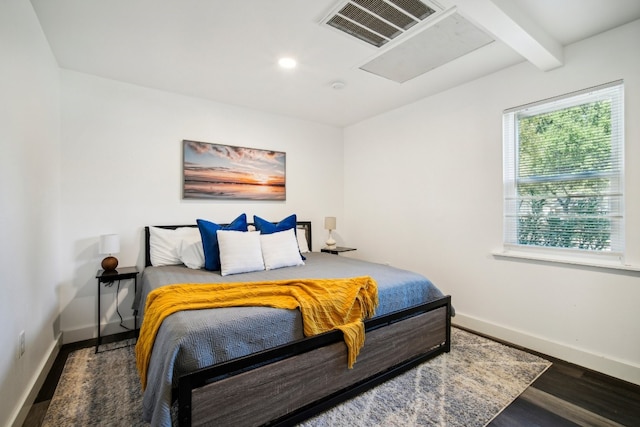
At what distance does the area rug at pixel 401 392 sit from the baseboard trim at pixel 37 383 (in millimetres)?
108

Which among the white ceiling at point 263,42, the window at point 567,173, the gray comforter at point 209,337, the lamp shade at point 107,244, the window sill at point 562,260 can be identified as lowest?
the gray comforter at point 209,337

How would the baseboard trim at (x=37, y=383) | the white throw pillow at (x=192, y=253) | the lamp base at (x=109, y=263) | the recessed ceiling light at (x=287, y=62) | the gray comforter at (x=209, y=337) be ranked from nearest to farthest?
the gray comforter at (x=209, y=337), the baseboard trim at (x=37, y=383), the recessed ceiling light at (x=287, y=62), the lamp base at (x=109, y=263), the white throw pillow at (x=192, y=253)

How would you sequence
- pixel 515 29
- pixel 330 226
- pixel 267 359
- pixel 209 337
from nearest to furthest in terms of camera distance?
1. pixel 209 337
2. pixel 267 359
3. pixel 515 29
4. pixel 330 226

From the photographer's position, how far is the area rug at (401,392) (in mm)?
1811

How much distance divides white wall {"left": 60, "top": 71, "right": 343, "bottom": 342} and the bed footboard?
2193 millimetres

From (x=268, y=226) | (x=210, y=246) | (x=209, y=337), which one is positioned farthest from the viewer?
(x=268, y=226)

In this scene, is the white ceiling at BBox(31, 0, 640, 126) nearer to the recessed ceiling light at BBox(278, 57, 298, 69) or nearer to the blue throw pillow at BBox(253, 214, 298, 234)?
the recessed ceiling light at BBox(278, 57, 298, 69)

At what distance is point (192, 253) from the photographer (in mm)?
2990

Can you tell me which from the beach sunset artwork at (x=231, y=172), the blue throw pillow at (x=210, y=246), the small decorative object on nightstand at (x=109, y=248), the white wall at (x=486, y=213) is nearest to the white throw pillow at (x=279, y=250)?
the blue throw pillow at (x=210, y=246)

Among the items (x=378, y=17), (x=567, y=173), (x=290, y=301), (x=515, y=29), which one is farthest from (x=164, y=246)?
(x=567, y=173)

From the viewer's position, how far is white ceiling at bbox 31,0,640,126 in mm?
1961

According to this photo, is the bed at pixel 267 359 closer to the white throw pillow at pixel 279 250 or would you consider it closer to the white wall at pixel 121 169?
the white throw pillow at pixel 279 250

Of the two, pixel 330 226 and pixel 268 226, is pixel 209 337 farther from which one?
pixel 330 226

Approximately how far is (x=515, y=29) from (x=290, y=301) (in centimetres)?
230
